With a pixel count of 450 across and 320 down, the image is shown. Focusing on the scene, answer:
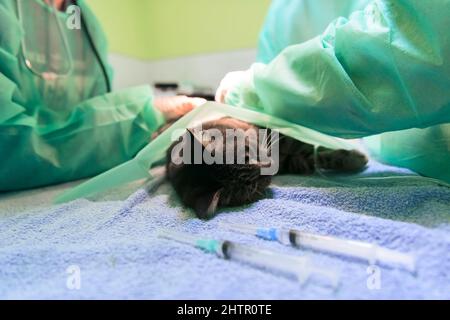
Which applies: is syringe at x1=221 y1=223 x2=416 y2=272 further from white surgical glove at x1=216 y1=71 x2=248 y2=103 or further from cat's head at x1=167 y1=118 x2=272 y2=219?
white surgical glove at x1=216 y1=71 x2=248 y2=103

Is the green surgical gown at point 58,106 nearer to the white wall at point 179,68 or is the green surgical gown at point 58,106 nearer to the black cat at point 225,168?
the black cat at point 225,168

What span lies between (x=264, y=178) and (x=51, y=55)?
A: 2.36ft

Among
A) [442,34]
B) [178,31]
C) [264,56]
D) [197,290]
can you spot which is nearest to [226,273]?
[197,290]

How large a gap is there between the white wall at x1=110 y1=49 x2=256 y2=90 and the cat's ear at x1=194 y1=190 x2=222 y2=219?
3.29 ft

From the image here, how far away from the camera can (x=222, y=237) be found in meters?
0.48

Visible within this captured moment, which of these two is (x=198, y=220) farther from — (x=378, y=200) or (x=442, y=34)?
(x=442, y=34)

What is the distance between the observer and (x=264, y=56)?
41.3 inches

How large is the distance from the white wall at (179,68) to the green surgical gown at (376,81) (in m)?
0.93

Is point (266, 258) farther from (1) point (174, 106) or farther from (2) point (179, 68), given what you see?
(2) point (179, 68)

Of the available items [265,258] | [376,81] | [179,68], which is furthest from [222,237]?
[179,68]

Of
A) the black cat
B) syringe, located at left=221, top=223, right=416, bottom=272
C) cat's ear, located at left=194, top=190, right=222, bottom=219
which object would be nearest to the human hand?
the black cat

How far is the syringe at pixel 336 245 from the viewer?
14.7 inches

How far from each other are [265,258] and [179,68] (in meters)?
1.59
